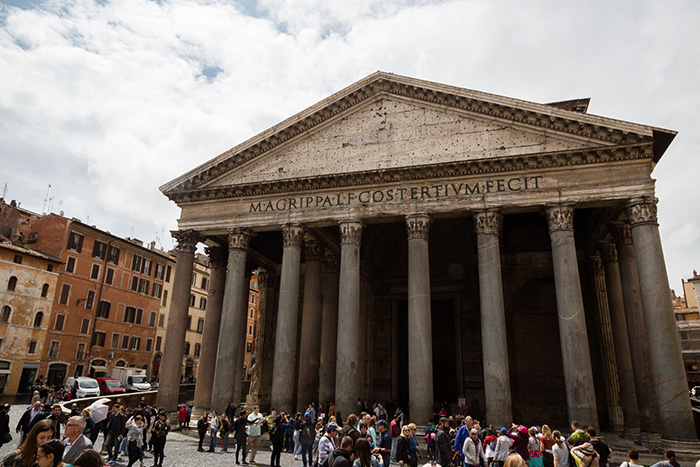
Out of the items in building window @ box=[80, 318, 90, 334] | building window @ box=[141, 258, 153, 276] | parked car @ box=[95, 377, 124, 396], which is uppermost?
building window @ box=[141, 258, 153, 276]

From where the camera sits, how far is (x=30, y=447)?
3826 millimetres

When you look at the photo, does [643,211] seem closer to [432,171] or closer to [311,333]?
[432,171]

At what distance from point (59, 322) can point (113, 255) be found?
553cm

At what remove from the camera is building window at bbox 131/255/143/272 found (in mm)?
32656

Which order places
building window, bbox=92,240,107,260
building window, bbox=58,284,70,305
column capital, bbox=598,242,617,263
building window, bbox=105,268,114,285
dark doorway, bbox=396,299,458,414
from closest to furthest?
column capital, bbox=598,242,617,263 < dark doorway, bbox=396,299,458,414 < building window, bbox=58,284,70,305 < building window, bbox=92,240,107,260 < building window, bbox=105,268,114,285

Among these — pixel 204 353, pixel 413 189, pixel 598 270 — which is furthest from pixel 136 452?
pixel 598 270

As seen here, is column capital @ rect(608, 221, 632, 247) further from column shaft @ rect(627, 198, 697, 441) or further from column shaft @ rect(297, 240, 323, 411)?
column shaft @ rect(297, 240, 323, 411)

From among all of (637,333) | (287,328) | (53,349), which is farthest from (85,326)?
(637,333)

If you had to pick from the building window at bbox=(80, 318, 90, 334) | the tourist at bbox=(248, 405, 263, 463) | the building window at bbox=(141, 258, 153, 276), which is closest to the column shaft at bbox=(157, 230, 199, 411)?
the tourist at bbox=(248, 405, 263, 463)

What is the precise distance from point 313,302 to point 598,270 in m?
11.1

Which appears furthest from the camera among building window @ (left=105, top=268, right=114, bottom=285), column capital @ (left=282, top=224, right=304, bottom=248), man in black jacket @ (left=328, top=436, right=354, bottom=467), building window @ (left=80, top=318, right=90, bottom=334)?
building window @ (left=105, top=268, right=114, bottom=285)

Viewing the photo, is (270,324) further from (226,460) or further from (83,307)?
(83,307)

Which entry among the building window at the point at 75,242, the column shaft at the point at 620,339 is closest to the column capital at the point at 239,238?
the column shaft at the point at 620,339

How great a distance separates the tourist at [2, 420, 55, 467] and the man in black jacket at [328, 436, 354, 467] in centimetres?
261
